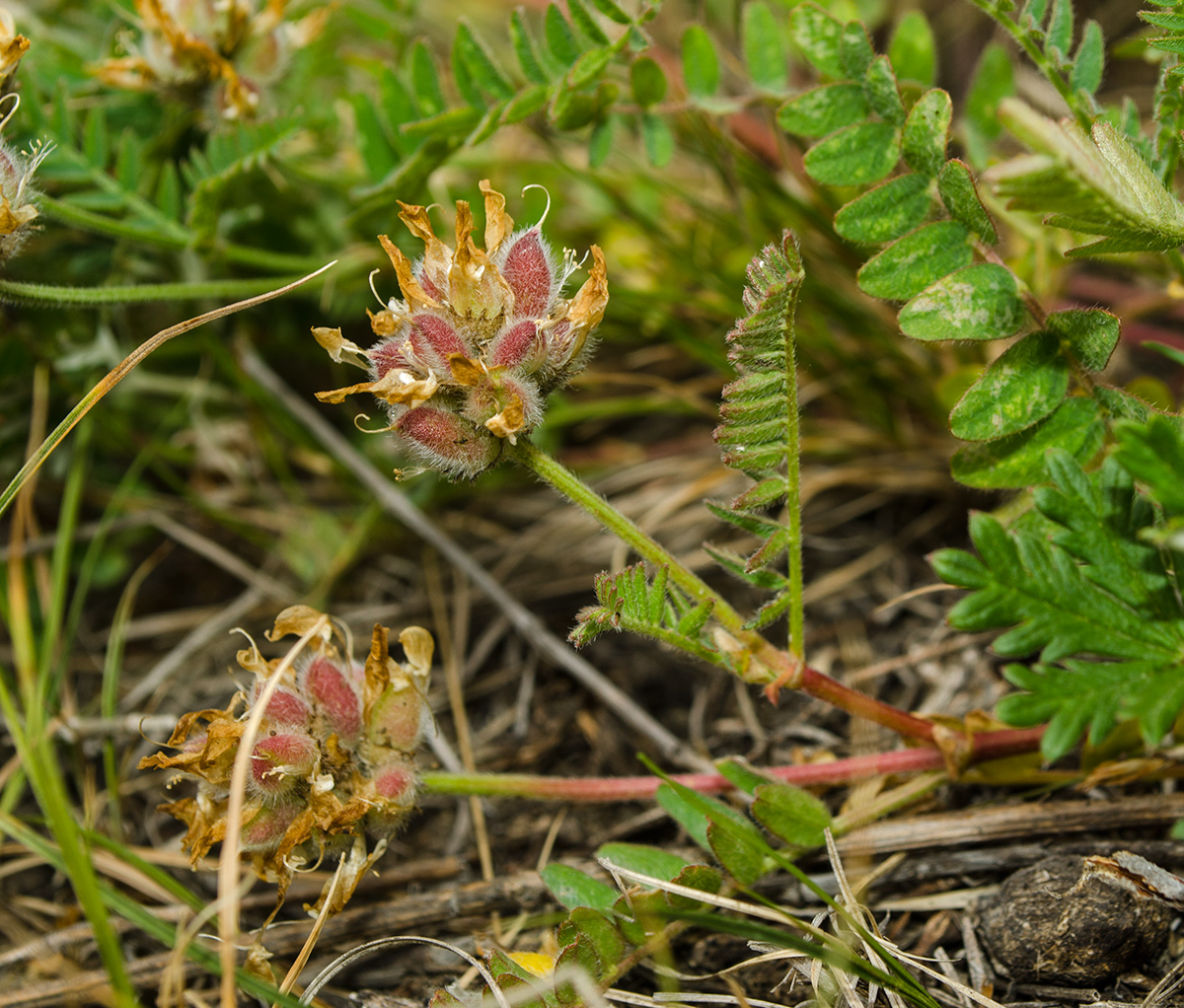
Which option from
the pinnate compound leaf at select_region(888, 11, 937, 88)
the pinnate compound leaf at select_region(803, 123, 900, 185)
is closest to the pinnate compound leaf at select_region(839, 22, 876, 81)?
the pinnate compound leaf at select_region(803, 123, 900, 185)

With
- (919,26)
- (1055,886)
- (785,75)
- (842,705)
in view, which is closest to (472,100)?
(785,75)

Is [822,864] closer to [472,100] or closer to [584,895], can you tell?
[584,895]

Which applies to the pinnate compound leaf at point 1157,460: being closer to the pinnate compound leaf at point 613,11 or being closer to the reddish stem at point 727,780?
the reddish stem at point 727,780

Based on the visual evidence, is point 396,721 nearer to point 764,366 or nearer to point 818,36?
point 764,366

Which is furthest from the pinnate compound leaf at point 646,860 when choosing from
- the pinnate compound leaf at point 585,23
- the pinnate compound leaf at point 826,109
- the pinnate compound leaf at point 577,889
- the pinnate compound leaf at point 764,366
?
the pinnate compound leaf at point 585,23

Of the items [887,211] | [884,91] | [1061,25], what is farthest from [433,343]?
[1061,25]

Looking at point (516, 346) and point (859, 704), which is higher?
point (516, 346)
